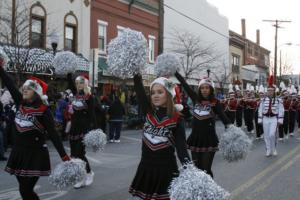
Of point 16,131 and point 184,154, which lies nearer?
point 184,154

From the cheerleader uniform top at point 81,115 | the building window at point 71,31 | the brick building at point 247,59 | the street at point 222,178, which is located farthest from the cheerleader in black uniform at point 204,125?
the brick building at point 247,59

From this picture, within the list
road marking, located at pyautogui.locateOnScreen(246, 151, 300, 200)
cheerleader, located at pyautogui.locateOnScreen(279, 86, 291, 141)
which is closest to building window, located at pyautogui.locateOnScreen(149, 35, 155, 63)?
cheerleader, located at pyautogui.locateOnScreen(279, 86, 291, 141)

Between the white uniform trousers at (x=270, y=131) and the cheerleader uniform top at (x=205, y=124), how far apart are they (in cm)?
556

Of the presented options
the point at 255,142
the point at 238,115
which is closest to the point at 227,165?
the point at 255,142

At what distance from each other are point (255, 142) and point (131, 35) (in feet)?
43.6

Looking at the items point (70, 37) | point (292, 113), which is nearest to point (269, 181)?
point (292, 113)

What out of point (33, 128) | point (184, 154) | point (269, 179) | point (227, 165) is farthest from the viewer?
point (227, 165)

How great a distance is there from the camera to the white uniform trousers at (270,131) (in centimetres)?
1288

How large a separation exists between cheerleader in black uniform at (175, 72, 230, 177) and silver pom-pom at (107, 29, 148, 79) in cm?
290

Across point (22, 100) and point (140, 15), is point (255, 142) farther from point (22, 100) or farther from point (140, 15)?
point (140, 15)

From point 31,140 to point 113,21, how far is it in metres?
22.9

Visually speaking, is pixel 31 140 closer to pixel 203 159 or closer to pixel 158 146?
pixel 158 146

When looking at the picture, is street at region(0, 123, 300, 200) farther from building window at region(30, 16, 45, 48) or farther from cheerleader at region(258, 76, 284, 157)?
building window at region(30, 16, 45, 48)

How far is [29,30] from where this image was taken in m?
20.5
